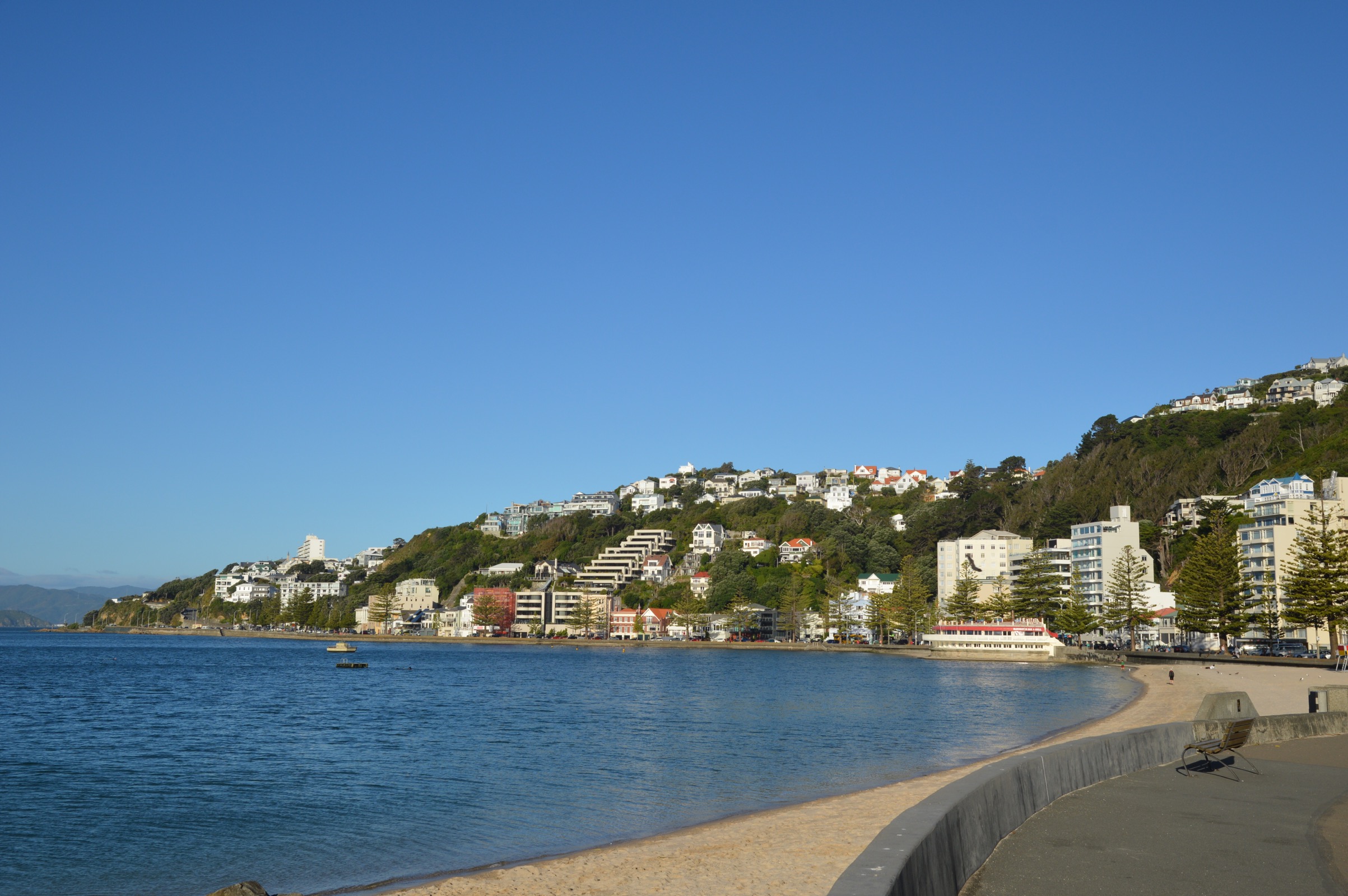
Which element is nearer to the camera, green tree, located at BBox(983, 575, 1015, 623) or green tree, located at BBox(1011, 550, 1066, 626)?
green tree, located at BBox(1011, 550, 1066, 626)

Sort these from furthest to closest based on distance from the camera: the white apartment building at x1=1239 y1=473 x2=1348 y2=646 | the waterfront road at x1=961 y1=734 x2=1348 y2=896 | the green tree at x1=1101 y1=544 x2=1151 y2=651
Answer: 1. the green tree at x1=1101 y1=544 x2=1151 y2=651
2. the white apartment building at x1=1239 y1=473 x2=1348 y2=646
3. the waterfront road at x1=961 y1=734 x2=1348 y2=896

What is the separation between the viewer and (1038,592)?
94.9 meters

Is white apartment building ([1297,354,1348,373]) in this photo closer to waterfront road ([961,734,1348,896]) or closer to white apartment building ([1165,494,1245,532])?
white apartment building ([1165,494,1245,532])

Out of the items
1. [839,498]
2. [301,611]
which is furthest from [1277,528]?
[301,611]

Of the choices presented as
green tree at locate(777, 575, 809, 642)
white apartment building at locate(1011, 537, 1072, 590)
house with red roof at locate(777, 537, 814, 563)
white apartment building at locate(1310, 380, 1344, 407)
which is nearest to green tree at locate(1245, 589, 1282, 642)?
white apartment building at locate(1011, 537, 1072, 590)

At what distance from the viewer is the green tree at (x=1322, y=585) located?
58.7 m

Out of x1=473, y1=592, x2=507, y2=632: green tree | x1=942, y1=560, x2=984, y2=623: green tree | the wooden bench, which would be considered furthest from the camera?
x1=473, y1=592, x2=507, y2=632: green tree

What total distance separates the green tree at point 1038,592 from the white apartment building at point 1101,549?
4.77 metres

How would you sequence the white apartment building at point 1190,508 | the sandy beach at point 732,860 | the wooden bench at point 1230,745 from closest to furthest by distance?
the sandy beach at point 732,860 < the wooden bench at point 1230,745 < the white apartment building at point 1190,508

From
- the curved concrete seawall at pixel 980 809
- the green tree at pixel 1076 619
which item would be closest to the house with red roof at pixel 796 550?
the green tree at pixel 1076 619

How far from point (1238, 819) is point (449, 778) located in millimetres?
16198

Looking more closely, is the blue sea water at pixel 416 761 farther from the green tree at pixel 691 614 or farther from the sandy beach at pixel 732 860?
the green tree at pixel 691 614

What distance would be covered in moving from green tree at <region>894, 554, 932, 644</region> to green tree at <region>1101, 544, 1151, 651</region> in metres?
19.9

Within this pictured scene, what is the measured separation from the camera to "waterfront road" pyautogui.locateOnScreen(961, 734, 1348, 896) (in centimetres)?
737
